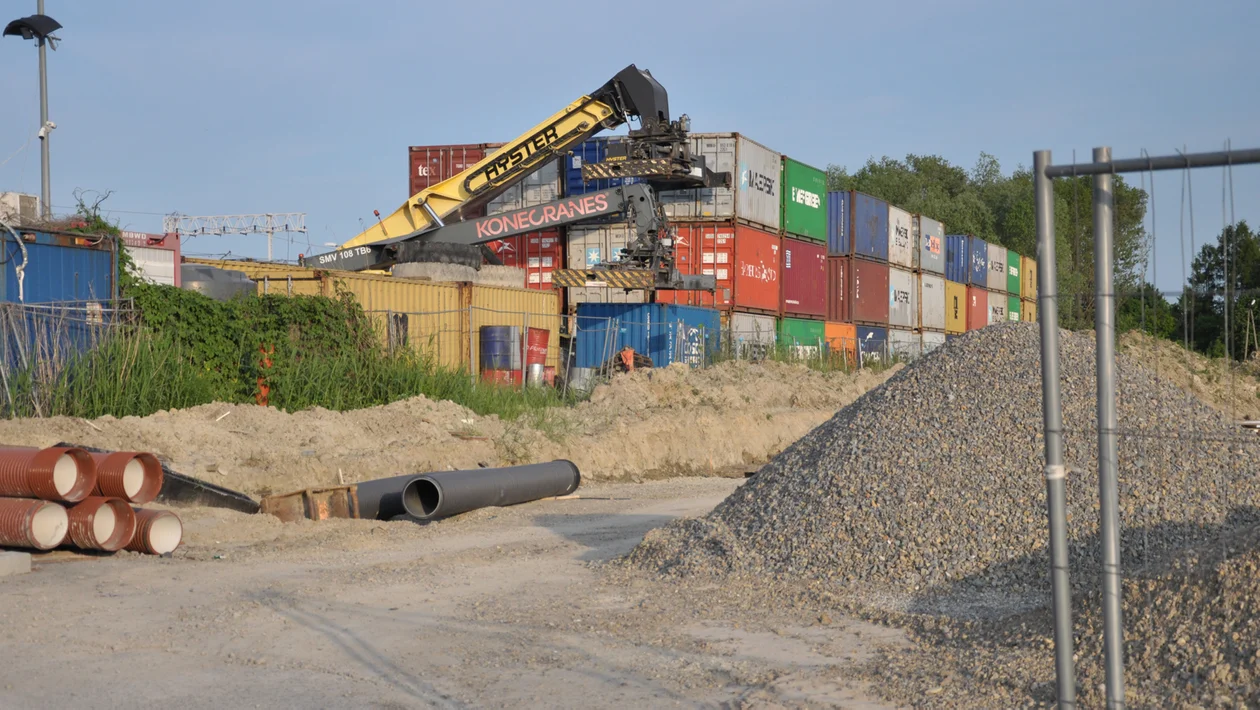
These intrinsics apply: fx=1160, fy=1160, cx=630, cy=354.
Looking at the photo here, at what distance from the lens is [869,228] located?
36.2 metres

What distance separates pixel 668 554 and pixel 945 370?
287cm

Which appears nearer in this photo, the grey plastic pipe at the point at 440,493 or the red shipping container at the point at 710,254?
the grey plastic pipe at the point at 440,493

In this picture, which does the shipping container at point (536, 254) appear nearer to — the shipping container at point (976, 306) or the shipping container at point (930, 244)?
the shipping container at point (930, 244)

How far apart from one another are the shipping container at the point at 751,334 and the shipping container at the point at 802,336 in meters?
0.42

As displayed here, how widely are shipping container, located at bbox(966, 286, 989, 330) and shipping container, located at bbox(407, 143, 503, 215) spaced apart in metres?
22.4

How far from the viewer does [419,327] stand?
21297 millimetres

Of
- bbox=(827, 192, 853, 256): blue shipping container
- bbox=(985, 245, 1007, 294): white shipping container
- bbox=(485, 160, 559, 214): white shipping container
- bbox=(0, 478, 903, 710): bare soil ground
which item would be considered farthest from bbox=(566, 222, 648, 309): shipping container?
bbox=(985, 245, 1007, 294): white shipping container

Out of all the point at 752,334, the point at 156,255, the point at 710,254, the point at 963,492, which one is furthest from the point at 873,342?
the point at 963,492

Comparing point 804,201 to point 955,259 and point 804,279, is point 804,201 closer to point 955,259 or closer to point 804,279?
point 804,279

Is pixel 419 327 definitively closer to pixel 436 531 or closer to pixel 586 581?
pixel 436 531

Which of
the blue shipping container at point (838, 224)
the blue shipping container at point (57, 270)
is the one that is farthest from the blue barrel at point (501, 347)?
the blue shipping container at point (838, 224)

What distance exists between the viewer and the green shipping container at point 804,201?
102 feet

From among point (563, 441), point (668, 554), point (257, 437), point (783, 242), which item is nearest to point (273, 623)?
point (668, 554)

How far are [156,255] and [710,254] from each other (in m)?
13.0
